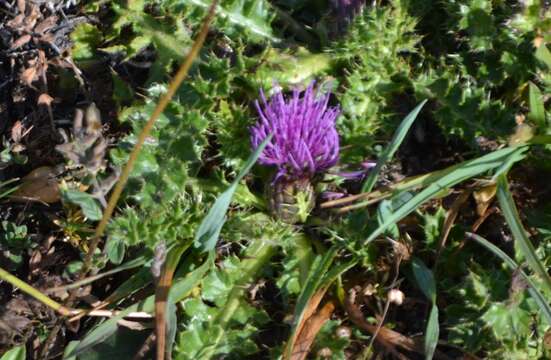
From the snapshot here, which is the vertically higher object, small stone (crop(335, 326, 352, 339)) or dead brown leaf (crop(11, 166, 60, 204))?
dead brown leaf (crop(11, 166, 60, 204))

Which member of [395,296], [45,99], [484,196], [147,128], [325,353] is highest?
[147,128]

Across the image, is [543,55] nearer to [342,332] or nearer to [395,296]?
[395,296]

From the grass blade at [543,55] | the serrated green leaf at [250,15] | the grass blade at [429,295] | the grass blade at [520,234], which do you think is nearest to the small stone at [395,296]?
the grass blade at [429,295]

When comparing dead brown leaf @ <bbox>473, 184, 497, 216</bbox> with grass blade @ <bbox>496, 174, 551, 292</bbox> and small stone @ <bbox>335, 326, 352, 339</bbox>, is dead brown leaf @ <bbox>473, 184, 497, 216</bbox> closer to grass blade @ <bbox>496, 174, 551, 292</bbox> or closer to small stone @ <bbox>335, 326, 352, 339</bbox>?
grass blade @ <bbox>496, 174, 551, 292</bbox>

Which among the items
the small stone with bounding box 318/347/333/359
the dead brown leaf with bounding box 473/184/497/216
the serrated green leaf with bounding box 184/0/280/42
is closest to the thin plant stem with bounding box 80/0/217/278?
the serrated green leaf with bounding box 184/0/280/42

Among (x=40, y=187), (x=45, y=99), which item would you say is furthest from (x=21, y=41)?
(x=40, y=187)

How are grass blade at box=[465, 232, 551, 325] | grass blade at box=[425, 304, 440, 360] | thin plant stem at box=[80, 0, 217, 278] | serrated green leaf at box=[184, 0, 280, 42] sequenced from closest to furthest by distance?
thin plant stem at box=[80, 0, 217, 278]
grass blade at box=[465, 232, 551, 325]
grass blade at box=[425, 304, 440, 360]
serrated green leaf at box=[184, 0, 280, 42]

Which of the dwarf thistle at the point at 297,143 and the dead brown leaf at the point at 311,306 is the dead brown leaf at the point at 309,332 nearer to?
the dead brown leaf at the point at 311,306
